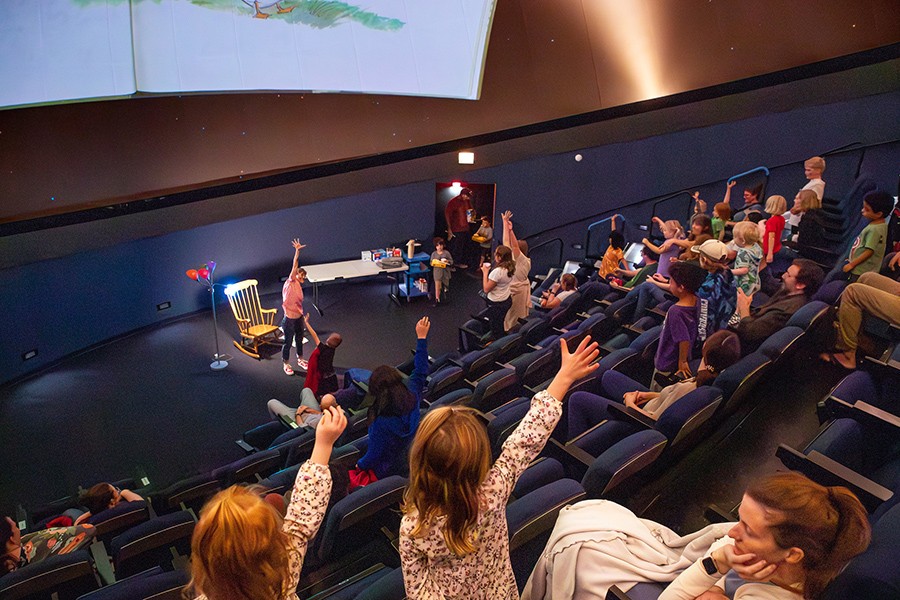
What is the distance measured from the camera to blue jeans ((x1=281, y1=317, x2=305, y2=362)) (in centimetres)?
703

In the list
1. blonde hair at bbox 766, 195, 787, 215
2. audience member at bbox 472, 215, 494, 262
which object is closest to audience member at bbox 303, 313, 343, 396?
blonde hair at bbox 766, 195, 787, 215

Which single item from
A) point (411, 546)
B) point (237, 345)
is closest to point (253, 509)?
point (411, 546)

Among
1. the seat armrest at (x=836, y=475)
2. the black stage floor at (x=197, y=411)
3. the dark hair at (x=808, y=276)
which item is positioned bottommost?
the black stage floor at (x=197, y=411)

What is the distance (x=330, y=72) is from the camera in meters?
6.59

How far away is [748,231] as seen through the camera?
13.7 feet

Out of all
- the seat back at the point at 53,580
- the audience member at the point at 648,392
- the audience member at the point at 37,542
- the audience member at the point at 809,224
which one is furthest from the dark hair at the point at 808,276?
the audience member at the point at 37,542

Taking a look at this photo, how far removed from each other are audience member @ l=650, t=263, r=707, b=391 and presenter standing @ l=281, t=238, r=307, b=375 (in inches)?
179

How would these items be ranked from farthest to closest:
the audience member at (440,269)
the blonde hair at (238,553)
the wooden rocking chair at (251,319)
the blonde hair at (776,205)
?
the audience member at (440,269) → the wooden rocking chair at (251,319) → the blonde hair at (776,205) → the blonde hair at (238,553)

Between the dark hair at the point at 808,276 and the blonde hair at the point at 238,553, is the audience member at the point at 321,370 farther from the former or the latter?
the blonde hair at the point at 238,553

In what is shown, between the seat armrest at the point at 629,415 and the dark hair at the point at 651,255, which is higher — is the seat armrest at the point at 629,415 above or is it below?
below

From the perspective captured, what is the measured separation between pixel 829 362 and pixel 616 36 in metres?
5.62

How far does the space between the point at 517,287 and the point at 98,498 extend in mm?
3990

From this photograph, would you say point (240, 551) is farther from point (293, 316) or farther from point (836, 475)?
point (293, 316)

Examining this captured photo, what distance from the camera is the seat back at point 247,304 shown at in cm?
798
